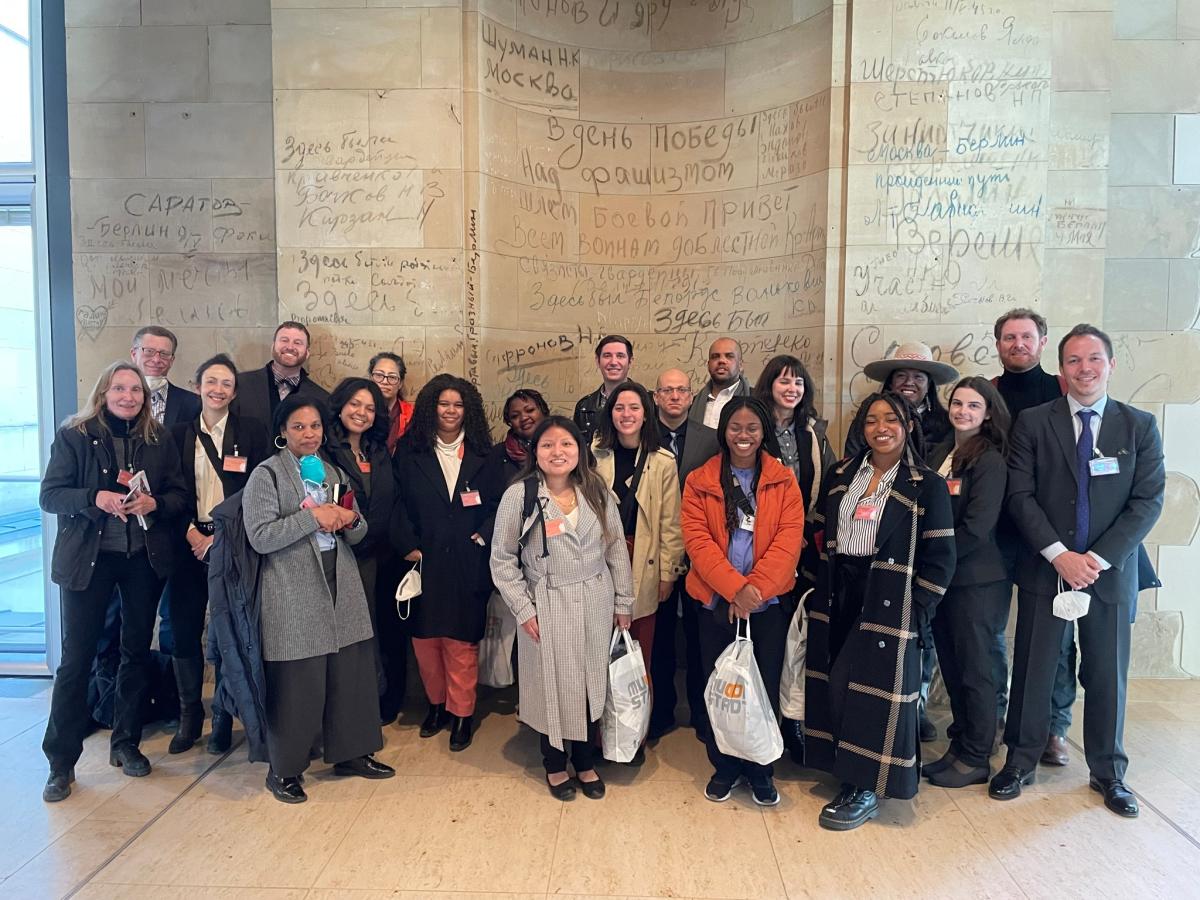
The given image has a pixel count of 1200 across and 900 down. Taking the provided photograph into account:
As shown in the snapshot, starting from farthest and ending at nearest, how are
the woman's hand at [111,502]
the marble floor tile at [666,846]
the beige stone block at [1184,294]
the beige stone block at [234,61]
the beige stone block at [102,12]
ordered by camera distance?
1. the beige stone block at [234,61]
2. the beige stone block at [102,12]
3. the beige stone block at [1184,294]
4. the woman's hand at [111,502]
5. the marble floor tile at [666,846]

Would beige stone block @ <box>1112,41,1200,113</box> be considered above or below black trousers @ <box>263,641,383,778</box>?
above

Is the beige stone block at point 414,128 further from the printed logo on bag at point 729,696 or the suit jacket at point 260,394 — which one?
the printed logo on bag at point 729,696

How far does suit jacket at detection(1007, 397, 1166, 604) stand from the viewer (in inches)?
135

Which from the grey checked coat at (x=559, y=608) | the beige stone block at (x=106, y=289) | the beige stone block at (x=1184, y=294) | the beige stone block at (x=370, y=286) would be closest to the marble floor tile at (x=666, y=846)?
the grey checked coat at (x=559, y=608)

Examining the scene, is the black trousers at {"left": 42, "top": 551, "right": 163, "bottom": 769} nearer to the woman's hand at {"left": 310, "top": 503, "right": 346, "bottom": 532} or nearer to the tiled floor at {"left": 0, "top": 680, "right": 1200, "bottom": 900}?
the tiled floor at {"left": 0, "top": 680, "right": 1200, "bottom": 900}

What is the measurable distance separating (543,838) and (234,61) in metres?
5.72

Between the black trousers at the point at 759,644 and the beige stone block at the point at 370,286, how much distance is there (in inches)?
114

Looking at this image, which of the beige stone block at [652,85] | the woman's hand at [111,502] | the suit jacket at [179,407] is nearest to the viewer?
the woman's hand at [111,502]

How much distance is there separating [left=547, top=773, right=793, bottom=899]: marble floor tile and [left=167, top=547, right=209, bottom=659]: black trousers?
2.31m

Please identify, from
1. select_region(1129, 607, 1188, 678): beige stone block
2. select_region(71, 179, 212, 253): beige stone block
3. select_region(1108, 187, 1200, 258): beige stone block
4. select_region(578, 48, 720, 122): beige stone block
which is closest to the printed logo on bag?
select_region(1129, 607, 1188, 678): beige stone block

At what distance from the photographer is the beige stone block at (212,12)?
5.41 m

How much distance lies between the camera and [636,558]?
12.7ft

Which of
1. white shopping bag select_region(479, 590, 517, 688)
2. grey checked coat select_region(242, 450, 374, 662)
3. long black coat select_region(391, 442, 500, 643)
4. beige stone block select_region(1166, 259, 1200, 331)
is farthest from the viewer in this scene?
beige stone block select_region(1166, 259, 1200, 331)

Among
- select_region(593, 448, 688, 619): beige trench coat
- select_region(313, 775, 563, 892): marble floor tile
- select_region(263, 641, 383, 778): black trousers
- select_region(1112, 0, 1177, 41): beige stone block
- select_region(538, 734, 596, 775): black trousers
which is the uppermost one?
select_region(1112, 0, 1177, 41): beige stone block
